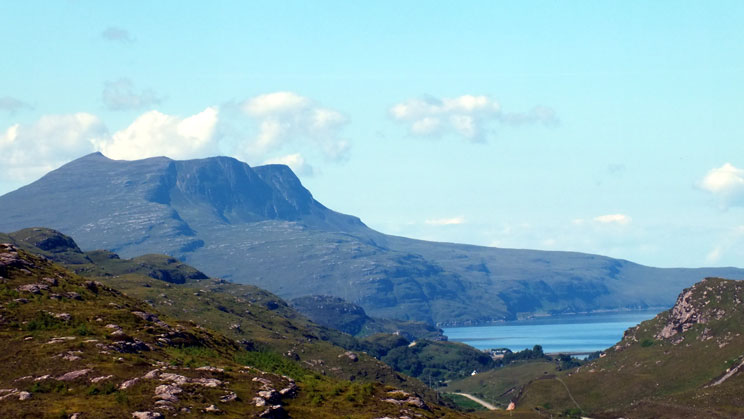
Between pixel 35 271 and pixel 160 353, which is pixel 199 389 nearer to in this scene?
pixel 160 353

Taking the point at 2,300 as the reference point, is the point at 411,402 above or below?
below

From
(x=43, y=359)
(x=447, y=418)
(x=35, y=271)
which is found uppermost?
(x=35, y=271)

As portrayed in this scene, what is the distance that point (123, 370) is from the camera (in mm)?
132125

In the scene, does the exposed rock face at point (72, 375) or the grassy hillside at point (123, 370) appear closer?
the grassy hillside at point (123, 370)

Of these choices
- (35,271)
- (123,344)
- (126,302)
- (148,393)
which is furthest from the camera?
(126,302)

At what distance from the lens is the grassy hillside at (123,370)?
120 meters

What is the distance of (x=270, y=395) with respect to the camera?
135625mm

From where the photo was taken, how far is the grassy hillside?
4739 inches

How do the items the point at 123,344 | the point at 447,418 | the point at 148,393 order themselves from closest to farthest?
the point at 148,393 < the point at 123,344 < the point at 447,418

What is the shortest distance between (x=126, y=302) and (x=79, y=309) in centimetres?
3320

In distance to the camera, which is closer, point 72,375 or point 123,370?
point 72,375

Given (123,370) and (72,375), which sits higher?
(123,370)

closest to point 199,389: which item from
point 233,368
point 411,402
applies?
point 233,368

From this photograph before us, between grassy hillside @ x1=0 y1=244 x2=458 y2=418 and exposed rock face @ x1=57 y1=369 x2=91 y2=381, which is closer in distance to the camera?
grassy hillside @ x1=0 y1=244 x2=458 y2=418
